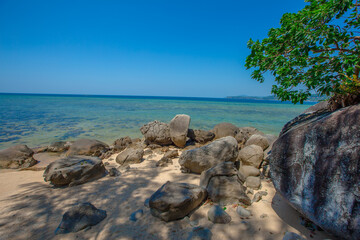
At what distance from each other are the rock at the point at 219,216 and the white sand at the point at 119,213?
71 mm

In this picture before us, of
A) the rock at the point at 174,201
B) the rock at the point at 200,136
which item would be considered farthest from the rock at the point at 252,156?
the rock at the point at 200,136

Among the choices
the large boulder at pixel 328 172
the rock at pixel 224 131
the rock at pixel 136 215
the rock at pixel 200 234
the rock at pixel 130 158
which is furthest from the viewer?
the rock at pixel 224 131

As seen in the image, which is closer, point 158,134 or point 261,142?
point 261,142

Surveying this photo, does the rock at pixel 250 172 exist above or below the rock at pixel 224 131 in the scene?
below

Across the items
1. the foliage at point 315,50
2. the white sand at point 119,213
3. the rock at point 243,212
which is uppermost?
the foliage at point 315,50

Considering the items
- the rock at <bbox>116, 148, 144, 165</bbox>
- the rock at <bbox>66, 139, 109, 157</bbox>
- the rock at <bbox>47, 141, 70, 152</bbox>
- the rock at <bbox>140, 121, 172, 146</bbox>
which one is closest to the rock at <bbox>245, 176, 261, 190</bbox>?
the rock at <bbox>116, 148, 144, 165</bbox>

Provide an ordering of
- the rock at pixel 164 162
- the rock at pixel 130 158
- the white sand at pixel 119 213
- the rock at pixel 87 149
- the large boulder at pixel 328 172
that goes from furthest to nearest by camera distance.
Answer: the rock at pixel 87 149, the rock at pixel 130 158, the rock at pixel 164 162, the white sand at pixel 119 213, the large boulder at pixel 328 172

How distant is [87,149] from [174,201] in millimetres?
6054

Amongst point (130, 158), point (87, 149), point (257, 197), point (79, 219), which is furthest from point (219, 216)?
point (87, 149)

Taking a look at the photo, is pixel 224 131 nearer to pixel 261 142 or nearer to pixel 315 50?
pixel 261 142

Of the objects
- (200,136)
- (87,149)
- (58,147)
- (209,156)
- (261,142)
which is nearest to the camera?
(209,156)

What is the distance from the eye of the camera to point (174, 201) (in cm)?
303

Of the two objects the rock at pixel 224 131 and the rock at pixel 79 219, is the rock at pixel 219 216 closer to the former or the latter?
the rock at pixel 79 219

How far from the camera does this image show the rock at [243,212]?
305cm
